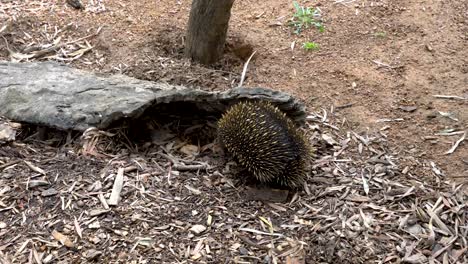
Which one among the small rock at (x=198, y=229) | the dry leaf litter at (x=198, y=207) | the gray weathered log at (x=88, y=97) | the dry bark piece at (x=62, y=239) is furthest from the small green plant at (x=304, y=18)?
the dry bark piece at (x=62, y=239)

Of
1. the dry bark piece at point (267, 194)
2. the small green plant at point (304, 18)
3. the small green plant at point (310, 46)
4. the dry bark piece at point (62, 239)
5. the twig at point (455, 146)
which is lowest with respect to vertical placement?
the dry bark piece at point (62, 239)

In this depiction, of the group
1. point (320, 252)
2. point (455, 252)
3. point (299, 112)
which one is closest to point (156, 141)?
point (299, 112)

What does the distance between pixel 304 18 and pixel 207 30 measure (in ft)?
3.92

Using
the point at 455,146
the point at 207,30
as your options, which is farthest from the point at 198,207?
the point at 455,146

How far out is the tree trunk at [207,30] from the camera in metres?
4.28

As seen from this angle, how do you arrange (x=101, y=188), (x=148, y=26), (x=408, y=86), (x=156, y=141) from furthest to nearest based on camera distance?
(x=148, y=26)
(x=408, y=86)
(x=156, y=141)
(x=101, y=188)

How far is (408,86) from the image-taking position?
4430mm

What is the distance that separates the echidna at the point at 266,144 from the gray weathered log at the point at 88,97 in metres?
0.20

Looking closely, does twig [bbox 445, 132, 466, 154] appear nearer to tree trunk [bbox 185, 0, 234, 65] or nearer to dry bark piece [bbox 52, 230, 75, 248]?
tree trunk [bbox 185, 0, 234, 65]

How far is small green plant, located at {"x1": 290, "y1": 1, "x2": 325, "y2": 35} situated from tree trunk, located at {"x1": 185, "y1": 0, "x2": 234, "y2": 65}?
892mm

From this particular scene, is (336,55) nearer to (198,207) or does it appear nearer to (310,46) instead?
(310,46)

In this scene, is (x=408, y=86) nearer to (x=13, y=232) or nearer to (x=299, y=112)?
(x=299, y=112)

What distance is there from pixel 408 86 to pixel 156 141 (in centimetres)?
213

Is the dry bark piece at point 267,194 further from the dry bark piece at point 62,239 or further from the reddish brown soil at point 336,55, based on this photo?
the dry bark piece at point 62,239
